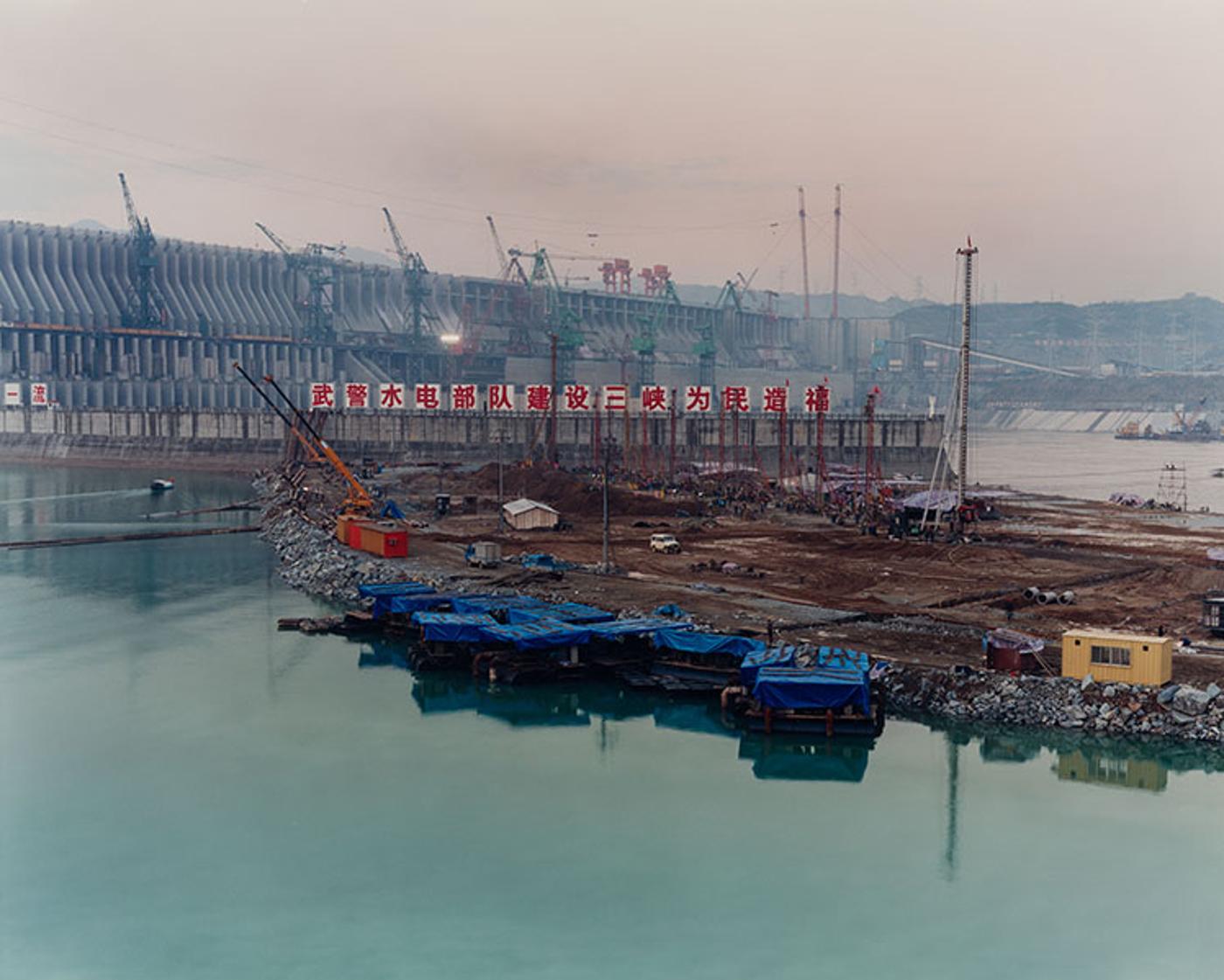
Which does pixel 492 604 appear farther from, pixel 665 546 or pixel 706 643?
pixel 665 546

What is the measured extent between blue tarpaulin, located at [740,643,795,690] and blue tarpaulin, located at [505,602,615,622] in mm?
6182

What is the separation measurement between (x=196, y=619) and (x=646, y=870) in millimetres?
29111

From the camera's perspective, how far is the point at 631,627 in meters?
36.1

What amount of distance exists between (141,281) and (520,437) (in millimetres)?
75304

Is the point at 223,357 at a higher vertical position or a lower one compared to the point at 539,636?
higher

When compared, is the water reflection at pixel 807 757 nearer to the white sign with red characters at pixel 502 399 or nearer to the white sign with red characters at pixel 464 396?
the white sign with red characters at pixel 464 396

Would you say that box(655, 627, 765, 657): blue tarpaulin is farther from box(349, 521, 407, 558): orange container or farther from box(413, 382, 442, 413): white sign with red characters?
box(413, 382, 442, 413): white sign with red characters

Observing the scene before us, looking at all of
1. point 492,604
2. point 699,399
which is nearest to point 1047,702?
point 492,604

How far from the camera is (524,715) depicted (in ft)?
Result: 109

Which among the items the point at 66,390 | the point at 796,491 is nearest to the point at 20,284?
the point at 66,390

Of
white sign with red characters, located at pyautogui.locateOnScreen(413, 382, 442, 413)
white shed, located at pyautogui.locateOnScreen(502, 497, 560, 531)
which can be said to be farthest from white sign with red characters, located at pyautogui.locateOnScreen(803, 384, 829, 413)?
white shed, located at pyautogui.locateOnScreen(502, 497, 560, 531)

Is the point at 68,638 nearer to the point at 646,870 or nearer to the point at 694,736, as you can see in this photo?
the point at 694,736

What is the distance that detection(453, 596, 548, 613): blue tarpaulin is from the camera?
3991 centimetres

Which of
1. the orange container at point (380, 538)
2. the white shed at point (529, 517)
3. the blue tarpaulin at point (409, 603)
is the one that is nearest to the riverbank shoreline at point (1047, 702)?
the blue tarpaulin at point (409, 603)
